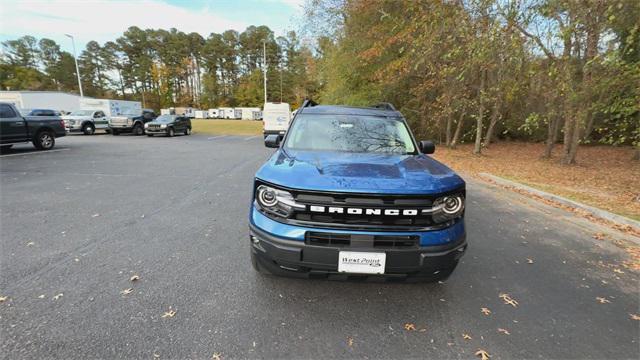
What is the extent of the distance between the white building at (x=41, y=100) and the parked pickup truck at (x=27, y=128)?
24623 millimetres

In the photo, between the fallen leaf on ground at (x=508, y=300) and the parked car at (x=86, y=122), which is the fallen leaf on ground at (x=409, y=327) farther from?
the parked car at (x=86, y=122)

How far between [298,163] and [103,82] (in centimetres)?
8938

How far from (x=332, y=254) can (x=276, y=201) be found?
1.95ft

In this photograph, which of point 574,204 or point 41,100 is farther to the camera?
point 41,100

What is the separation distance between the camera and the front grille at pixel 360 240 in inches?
84.4

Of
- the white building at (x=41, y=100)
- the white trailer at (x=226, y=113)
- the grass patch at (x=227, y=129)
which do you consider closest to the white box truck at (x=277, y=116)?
the grass patch at (x=227, y=129)

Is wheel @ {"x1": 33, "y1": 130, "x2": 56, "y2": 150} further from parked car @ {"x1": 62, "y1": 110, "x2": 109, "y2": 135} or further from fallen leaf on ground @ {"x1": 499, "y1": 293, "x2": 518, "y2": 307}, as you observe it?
fallen leaf on ground @ {"x1": 499, "y1": 293, "x2": 518, "y2": 307}

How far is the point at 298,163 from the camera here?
8.57 feet

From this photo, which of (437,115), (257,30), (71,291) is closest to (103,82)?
(257,30)

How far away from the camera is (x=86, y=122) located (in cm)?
2002

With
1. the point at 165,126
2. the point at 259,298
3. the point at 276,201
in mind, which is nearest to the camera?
the point at 276,201

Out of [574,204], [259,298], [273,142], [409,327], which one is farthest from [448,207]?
[574,204]

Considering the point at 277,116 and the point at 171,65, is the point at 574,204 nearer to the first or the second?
the point at 277,116

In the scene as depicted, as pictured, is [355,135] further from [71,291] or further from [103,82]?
[103,82]
